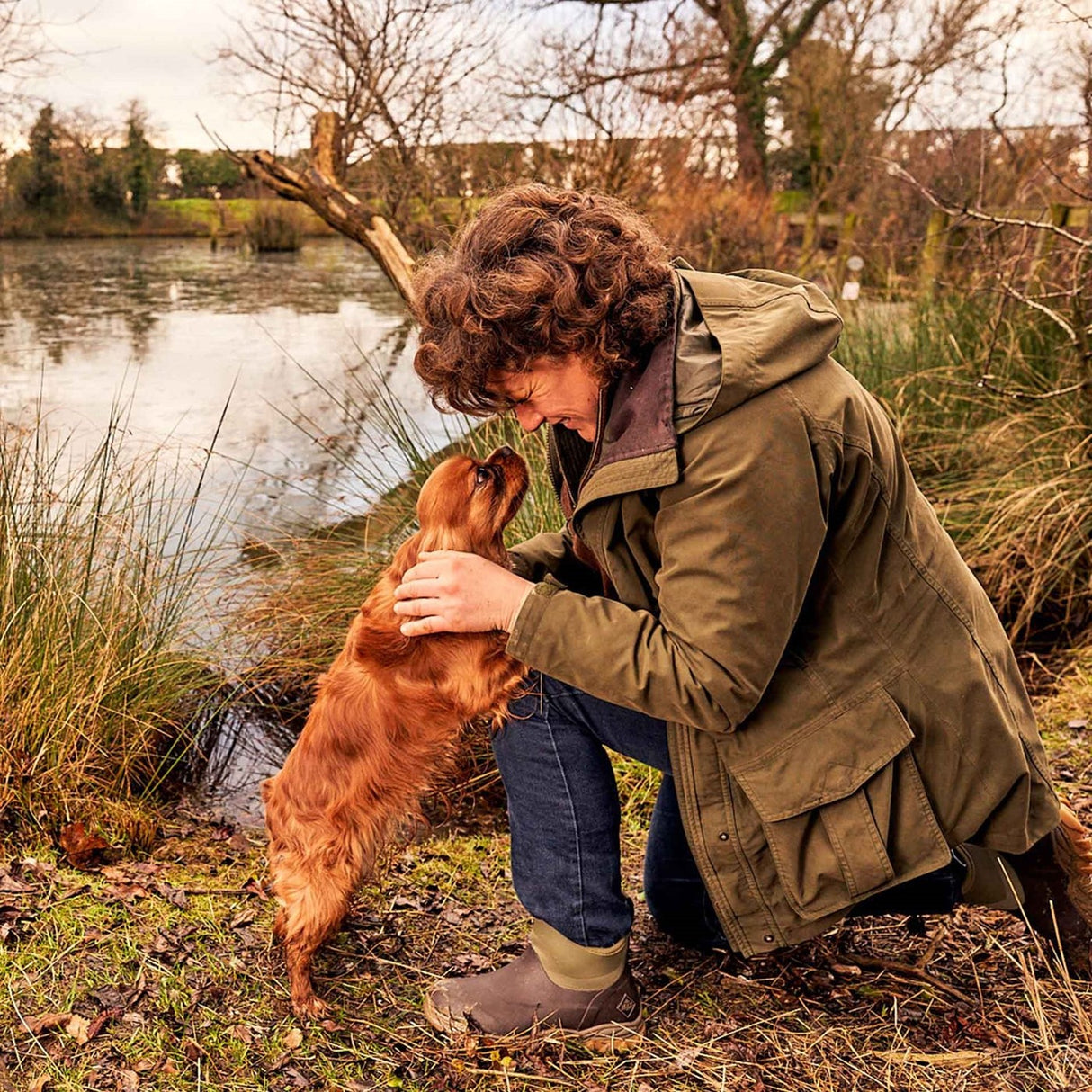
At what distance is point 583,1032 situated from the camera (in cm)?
250

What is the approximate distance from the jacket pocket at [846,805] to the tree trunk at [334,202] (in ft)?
16.8

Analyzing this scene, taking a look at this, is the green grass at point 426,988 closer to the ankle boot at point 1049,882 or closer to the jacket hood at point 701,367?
the ankle boot at point 1049,882

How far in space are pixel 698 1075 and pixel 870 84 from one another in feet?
53.4

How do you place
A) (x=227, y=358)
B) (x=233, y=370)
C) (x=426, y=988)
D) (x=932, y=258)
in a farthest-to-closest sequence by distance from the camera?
(x=227, y=358), (x=233, y=370), (x=932, y=258), (x=426, y=988)

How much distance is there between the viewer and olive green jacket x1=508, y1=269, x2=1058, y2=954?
1.97 metres

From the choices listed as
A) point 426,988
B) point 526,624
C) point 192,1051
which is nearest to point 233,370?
point 426,988

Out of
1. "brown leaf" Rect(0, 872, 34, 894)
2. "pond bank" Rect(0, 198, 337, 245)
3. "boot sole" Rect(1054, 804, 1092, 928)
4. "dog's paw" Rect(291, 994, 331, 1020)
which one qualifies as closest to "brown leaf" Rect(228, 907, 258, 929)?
"dog's paw" Rect(291, 994, 331, 1020)

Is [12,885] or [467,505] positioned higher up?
[467,505]

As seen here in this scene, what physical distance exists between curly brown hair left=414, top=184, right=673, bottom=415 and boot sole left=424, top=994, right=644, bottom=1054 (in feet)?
4.55

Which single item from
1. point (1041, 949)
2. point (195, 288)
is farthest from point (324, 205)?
point (195, 288)

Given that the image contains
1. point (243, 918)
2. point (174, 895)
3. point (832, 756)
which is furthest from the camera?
point (174, 895)

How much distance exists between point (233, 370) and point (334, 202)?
5036 millimetres

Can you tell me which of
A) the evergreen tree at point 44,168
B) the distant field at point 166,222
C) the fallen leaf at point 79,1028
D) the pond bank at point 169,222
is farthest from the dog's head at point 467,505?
the distant field at point 166,222

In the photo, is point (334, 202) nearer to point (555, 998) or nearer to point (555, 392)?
point (555, 392)
